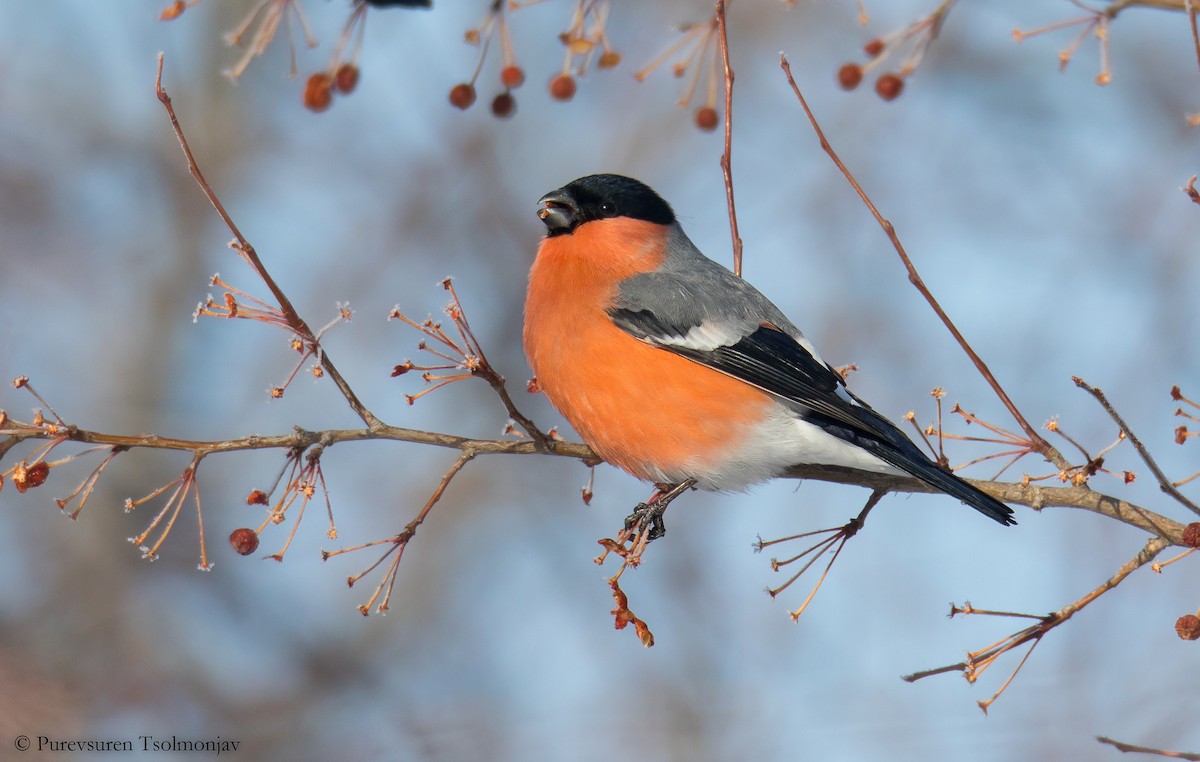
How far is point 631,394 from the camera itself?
3.54m

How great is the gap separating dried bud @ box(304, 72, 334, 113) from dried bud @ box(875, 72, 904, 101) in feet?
5.11

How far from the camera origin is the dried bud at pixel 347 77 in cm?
292

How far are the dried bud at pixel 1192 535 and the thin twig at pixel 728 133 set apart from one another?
4.66 ft

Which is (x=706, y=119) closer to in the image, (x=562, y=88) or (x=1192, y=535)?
(x=562, y=88)

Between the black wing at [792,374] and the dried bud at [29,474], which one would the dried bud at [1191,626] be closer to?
the black wing at [792,374]

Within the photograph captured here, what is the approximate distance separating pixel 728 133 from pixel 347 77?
3.30 feet

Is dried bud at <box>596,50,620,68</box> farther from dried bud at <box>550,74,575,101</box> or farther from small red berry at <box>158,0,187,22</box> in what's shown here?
small red berry at <box>158,0,187,22</box>

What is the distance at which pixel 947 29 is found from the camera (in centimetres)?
723

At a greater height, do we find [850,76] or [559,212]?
[559,212]

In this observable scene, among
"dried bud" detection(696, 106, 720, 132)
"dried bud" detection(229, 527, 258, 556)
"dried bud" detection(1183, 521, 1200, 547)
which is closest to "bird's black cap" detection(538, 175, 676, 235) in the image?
"dried bud" detection(696, 106, 720, 132)

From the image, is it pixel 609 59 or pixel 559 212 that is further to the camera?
pixel 559 212

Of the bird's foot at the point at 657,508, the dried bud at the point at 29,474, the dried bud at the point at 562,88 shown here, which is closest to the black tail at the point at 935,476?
the bird's foot at the point at 657,508

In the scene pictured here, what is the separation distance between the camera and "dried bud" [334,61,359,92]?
9.58ft

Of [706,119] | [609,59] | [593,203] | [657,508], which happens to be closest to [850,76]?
[706,119]
